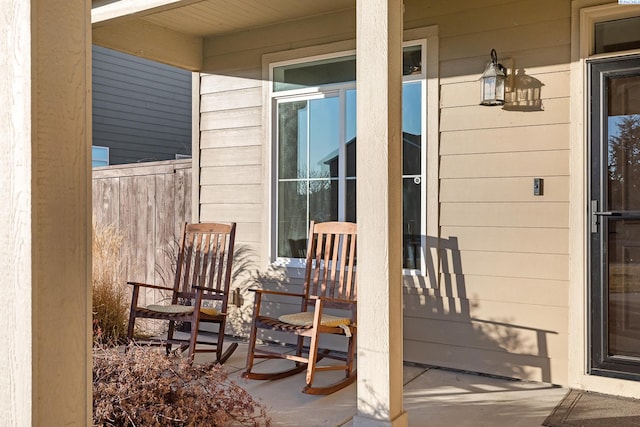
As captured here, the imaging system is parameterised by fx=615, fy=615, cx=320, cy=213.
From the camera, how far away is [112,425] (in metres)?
2.35

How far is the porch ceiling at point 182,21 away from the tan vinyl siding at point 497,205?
439mm

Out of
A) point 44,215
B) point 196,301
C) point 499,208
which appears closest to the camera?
point 44,215

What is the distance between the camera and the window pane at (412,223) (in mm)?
4109

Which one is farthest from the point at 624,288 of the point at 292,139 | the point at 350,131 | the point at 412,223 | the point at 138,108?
the point at 138,108

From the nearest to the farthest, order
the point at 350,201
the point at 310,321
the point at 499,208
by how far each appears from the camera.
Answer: the point at 310,321 < the point at 499,208 < the point at 350,201

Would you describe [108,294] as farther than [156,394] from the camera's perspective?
Yes

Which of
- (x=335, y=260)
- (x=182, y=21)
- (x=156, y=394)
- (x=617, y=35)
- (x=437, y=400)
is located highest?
(x=182, y=21)

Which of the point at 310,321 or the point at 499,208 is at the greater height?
the point at 499,208

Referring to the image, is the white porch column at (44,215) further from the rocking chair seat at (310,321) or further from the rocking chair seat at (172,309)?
the rocking chair seat at (172,309)

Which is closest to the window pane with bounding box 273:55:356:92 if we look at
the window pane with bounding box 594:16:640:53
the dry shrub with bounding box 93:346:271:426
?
the window pane with bounding box 594:16:640:53

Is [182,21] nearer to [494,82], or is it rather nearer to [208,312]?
[208,312]

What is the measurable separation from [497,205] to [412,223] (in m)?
0.59

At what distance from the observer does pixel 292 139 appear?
4742mm

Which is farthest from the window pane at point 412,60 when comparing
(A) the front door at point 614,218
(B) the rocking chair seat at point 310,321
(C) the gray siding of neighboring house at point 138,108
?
(C) the gray siding of neighboring house at point 138,108
